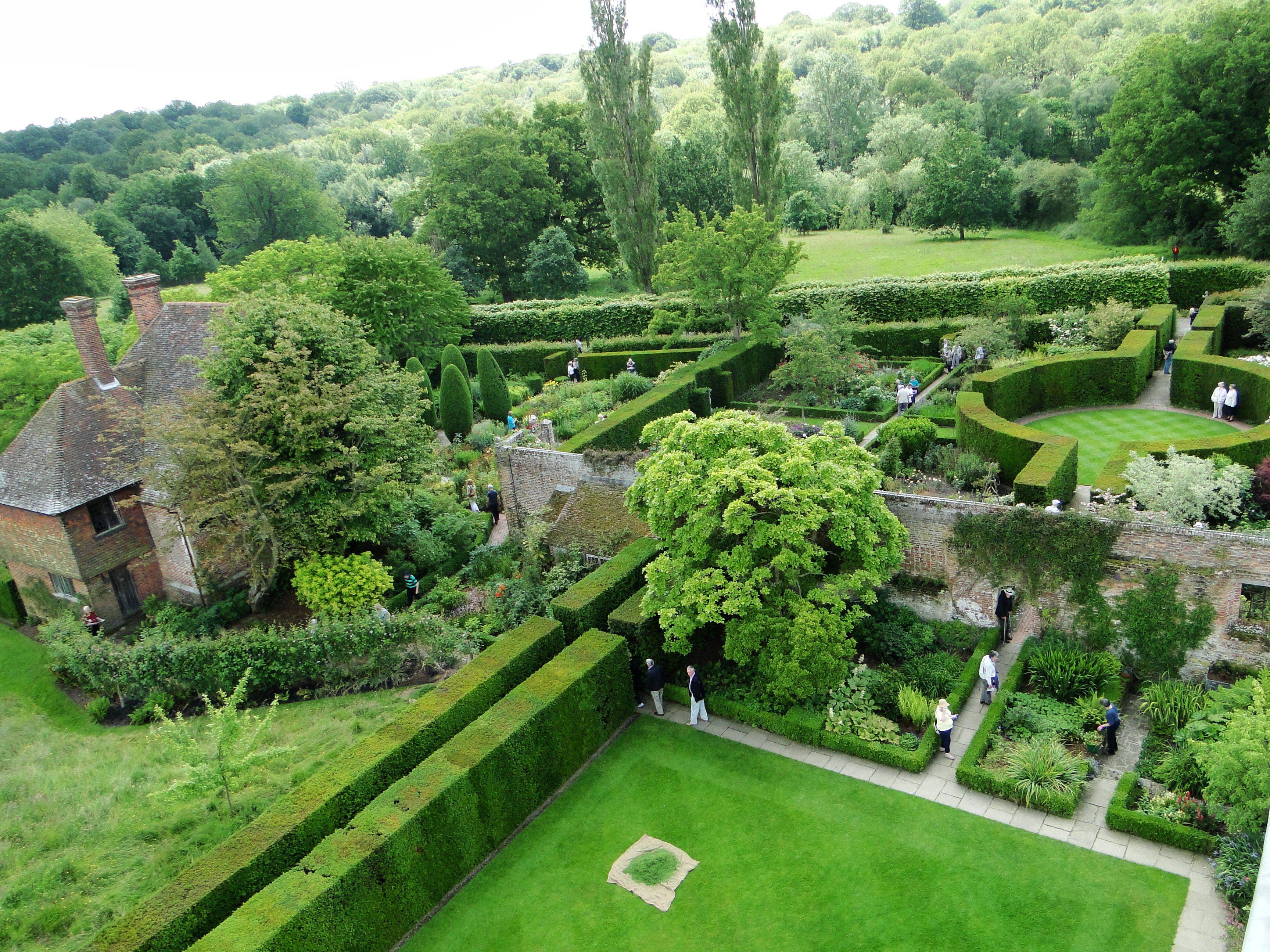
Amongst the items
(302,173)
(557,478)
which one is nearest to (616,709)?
(557,478)

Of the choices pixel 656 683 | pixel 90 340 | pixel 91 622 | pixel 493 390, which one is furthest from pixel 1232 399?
pixel 90 340

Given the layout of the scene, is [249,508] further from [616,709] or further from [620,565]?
[616,709]

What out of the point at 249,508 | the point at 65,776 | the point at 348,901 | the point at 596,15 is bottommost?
the point at 65,776

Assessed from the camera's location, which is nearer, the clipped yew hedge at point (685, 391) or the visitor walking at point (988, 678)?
the visitor walking at point (988, 678)

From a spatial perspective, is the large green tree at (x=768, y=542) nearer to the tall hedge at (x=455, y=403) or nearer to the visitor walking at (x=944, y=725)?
the visitor walking at (x=944, y=725)

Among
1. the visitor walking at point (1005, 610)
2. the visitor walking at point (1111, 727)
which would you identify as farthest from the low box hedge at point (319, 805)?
the visitor walking at point (1111, 727)

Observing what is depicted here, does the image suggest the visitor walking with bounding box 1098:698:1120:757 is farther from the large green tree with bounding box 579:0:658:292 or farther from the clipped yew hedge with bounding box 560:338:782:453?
the large green tree with bounding box 579:0:658:292
